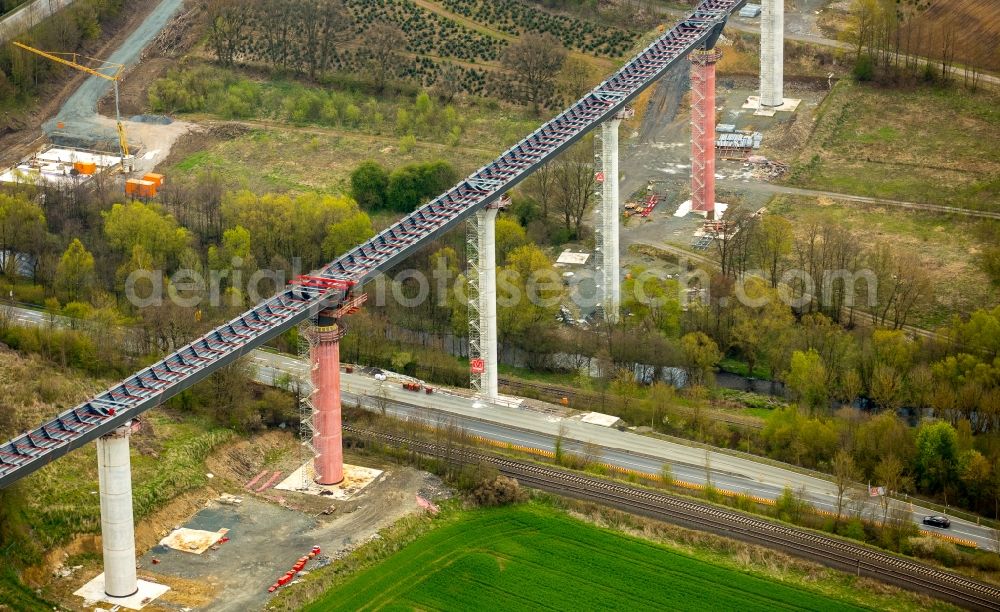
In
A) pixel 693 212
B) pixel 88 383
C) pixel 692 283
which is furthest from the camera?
A: pixel 693 212

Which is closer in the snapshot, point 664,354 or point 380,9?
point 664,354

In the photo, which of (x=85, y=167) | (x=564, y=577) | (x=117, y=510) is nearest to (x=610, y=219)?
(x=564, y=577)

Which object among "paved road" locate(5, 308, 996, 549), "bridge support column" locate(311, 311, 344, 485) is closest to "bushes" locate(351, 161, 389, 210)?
"paved road" locate(5, 308, 996, 549)

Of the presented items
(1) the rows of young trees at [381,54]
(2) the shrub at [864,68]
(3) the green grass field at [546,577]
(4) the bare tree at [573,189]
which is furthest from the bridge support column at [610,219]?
(2) the shrub at [864,68]

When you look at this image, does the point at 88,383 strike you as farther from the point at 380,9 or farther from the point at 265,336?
the point at 380,9

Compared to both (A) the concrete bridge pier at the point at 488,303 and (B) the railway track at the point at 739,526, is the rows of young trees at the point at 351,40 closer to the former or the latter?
(A) the concrete bridge pier at the point at 488,303

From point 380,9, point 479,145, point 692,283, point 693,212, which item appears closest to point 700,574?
point 692,283

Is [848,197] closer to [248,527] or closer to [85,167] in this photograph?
[85,167]

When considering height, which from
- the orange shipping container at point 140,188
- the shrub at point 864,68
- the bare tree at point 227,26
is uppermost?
the bare tree at point 227,26
